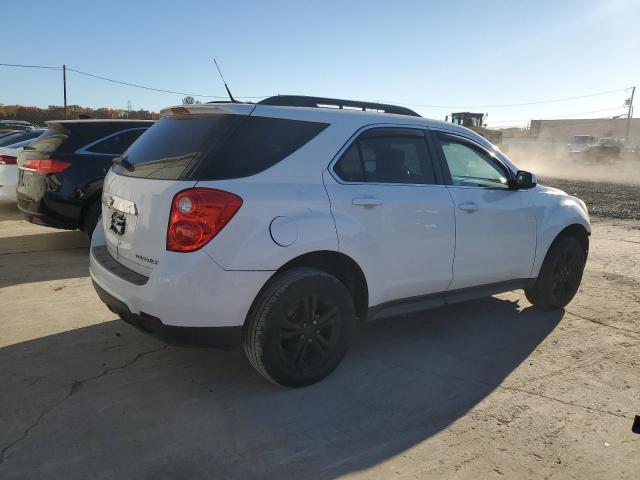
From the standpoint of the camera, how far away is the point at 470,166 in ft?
15.0

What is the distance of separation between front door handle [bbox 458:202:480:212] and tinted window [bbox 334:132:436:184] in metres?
0.31

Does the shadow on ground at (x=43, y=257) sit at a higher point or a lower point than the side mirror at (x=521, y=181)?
lower

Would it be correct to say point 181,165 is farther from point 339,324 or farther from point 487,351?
point 487,351

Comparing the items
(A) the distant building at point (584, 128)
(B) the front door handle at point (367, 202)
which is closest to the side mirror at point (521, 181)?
(B) the front door handle at point (367, 202)

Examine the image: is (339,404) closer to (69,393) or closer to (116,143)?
(69,393)

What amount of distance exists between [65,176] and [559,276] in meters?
5.68

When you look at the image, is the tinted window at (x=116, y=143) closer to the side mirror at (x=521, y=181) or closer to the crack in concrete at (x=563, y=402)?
the side mirror at (x=521, y=181)

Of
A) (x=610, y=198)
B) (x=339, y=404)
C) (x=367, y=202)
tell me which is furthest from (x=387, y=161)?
(x=610, y=198)

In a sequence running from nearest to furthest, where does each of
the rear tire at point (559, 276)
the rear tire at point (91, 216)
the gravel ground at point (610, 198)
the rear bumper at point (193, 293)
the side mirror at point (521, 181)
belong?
the rear bumper at point (193, 293), the side mirror at point (521, 181), the rear tire at point (559, 276), the rear tire at point (91, 216), the gravel ground at point (610, 198)

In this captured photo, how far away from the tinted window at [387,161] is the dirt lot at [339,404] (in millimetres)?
1373

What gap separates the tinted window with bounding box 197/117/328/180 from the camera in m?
3.19

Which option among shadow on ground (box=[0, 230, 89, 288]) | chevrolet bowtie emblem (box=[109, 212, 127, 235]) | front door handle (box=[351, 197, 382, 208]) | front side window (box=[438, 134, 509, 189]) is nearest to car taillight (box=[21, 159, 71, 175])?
shadow on ground (box=[0, 230, 89, 288])

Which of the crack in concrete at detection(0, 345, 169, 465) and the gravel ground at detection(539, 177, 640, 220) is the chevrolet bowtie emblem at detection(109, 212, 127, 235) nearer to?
the crack in concrete at detection(0, 345, 169, 465)

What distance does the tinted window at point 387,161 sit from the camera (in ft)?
12.2
